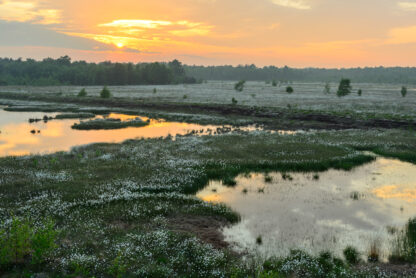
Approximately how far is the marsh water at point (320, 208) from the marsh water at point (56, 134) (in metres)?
21.4

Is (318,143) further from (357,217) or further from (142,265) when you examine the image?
(142,265)

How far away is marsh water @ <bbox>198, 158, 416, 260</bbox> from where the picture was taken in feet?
44.7

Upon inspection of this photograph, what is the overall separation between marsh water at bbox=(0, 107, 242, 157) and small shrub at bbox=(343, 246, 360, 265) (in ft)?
95.0

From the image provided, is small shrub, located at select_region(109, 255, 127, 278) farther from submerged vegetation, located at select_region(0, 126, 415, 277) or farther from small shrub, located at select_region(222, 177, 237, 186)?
small shrub, located at select_region(222, 177, 237, 186)

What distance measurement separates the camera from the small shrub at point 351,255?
39.3 feet

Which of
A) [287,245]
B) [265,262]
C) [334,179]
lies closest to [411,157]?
[334,179]

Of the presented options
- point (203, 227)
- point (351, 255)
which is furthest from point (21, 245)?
point (351, 255)

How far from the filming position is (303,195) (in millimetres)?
19734

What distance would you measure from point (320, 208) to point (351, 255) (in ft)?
17.9

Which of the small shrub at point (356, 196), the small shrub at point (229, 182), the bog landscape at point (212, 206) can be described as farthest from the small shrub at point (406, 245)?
the small shrub at point (229, 182)

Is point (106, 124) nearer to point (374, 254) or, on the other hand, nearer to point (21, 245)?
point (21, 245)

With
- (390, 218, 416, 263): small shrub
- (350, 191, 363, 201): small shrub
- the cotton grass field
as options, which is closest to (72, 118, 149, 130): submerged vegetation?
the cotton grass field

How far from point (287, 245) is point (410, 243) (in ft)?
→ 18.0

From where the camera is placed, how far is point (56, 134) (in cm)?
4194
